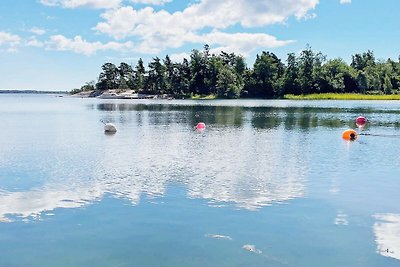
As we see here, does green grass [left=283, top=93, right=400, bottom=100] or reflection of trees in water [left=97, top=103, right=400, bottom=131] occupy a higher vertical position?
green grass [left=283, top=93, right=400, bottom=100]

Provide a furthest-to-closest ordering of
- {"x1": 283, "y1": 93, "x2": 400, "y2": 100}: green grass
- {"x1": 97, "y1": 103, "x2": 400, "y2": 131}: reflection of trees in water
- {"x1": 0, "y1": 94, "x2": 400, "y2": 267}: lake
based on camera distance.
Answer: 1. {"x1": 283, "y1": 93, "x2": 400, "y2": 100}: green grass
2. {"x1": 97, "y1": 103, "x2": 400, "y2": 131}: reflection of trees in water
3. {"x1": 0, "y1": 94, "x2": 400, "y2": 267}: lake

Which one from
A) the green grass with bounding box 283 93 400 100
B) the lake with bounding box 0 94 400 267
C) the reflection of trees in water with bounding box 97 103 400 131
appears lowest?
the lake with bounding box 0 94 400 267

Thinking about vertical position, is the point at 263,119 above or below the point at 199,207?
above

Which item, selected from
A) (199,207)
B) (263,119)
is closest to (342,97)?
(263,119)

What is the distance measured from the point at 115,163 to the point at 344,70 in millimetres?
175620

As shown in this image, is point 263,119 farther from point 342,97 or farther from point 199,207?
point 342,97

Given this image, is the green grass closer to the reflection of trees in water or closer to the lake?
the reflection of trees in water

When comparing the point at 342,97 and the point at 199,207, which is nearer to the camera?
the point at 199,207

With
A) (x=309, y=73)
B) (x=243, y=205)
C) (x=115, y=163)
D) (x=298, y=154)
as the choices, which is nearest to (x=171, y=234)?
(x=243, y=205)

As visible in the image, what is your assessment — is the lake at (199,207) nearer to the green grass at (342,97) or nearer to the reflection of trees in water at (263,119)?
the reflection of trees in water at (263,119)

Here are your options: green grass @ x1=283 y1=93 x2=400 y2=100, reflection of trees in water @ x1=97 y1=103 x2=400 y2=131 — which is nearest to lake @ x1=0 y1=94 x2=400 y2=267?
reflection of trees in water @ x1=97 y1=103 x2=400 y2=131

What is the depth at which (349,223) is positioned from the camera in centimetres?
1673

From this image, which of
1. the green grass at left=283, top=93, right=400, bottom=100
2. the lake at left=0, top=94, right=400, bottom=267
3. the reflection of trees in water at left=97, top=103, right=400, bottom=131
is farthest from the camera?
the green grass at left=283, top=93, right=400, bottom=100

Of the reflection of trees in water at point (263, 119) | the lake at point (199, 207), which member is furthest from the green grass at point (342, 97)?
the lake at point (199, 207)
